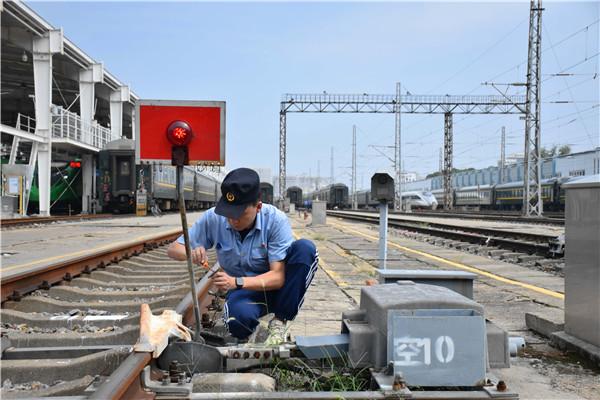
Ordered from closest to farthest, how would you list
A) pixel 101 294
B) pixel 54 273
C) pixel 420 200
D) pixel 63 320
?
1. pixel 63 320
2. pixel 101 294
3. pixel 54 273
4. pixel 420 200

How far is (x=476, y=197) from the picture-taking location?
5622 centimetres

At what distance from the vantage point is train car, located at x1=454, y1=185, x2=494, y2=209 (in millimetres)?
52631

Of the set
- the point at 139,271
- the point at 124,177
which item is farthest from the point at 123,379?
the point at 124,177

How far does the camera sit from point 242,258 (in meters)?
3.37

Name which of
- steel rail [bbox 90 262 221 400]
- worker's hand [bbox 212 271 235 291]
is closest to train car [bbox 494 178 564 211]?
worker's hand [bbox 212 271 235 291]

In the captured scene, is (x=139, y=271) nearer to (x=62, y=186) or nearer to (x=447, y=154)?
(x=62, y=186)

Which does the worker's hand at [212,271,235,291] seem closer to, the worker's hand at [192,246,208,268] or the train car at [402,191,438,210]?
the worker's hand at [192,246,208,268]

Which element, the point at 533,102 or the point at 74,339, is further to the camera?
the point at 533,102

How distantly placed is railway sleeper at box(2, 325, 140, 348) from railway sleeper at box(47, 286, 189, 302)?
1.41m

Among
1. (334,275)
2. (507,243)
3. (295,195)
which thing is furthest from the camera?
(295,195)

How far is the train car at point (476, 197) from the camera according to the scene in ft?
173

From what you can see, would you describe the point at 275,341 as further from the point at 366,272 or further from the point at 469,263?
the point at 469,263

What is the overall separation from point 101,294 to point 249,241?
233 cm

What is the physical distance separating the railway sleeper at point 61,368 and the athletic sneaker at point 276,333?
31.1 inches
